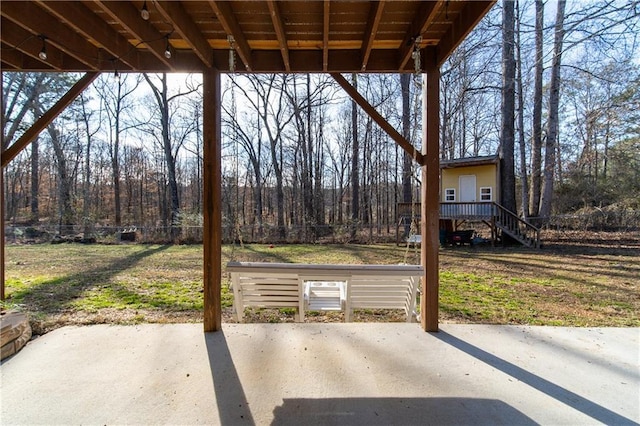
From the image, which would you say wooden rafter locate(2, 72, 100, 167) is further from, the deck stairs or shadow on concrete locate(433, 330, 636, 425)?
the deck stairs

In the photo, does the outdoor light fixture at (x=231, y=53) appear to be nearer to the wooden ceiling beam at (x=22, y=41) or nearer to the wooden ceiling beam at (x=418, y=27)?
the wooden ceiling beam at (x=418, y=27)

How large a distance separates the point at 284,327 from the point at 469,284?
388 cm

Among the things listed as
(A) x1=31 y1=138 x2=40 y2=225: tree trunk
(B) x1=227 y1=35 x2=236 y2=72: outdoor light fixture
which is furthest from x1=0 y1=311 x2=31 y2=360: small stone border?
(A) x1=31 y1=138 x2=40 y2=225: tree trunk

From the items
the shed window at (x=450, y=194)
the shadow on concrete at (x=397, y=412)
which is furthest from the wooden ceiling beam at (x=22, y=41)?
the shed window at (x=450, y=194)

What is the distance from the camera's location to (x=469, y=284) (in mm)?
5480

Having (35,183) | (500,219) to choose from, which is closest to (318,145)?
(500,219)

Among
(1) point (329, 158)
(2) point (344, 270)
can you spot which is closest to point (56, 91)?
(1) point (329, 158)

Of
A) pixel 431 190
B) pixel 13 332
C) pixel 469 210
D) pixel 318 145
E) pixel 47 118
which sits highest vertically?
pixel 318 145

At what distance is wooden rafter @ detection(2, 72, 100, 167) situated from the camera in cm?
329

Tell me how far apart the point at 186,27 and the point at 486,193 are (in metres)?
13.7

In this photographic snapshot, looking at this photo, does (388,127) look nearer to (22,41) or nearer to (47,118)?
(22,41)

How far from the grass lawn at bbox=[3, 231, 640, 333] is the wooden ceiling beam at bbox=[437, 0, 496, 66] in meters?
2.17

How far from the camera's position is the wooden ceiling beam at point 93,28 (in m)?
2.32

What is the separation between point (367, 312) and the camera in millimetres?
4094
